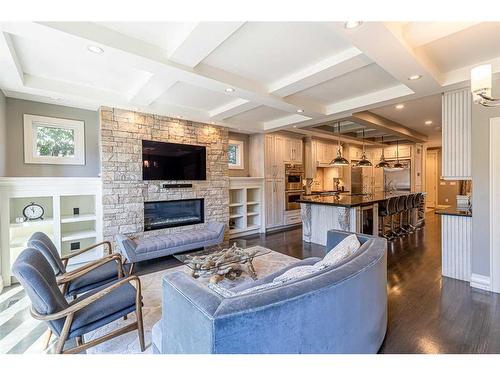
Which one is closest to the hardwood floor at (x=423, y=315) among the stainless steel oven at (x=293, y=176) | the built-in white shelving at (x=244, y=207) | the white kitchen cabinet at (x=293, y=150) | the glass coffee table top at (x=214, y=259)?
the glass coffee table top at (x=214, y=259)

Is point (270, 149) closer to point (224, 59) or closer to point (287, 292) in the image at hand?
point (224, 59)

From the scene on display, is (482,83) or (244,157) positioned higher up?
(244,157)

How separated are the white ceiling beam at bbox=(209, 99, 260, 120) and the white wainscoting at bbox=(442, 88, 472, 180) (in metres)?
2.79

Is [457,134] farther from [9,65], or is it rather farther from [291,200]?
[9,65]

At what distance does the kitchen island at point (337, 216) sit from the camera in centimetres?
453

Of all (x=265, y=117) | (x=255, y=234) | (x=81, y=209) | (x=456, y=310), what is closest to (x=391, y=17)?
(x=456, y=310)

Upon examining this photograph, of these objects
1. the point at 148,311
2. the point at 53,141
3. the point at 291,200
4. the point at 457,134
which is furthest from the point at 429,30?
the point at 53,141

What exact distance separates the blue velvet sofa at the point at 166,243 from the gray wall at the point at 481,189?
3.86 meters

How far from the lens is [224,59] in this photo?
2658 millimetres

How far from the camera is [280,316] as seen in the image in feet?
3.80

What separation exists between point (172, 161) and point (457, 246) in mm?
4852

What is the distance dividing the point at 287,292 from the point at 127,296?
4.78 ft

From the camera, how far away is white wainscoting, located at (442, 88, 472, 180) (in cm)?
322

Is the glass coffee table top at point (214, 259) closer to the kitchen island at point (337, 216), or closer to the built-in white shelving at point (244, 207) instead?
the kitchen island at point (337, 216)
